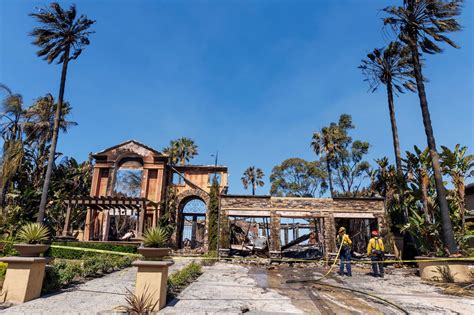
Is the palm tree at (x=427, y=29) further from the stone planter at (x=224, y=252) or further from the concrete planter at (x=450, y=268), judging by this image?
the stone planter at (x=224, y=252)

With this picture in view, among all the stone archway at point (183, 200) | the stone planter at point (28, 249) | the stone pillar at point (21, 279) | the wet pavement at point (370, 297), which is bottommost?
the wet pavement at point (370, 297)

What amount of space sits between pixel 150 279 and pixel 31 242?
3.25m

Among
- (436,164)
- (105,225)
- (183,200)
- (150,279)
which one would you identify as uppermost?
(436,164)

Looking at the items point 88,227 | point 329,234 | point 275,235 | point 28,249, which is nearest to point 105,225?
point 88,227

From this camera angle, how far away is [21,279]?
21.4 feet

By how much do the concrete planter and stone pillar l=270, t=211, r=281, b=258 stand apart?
7998 mm

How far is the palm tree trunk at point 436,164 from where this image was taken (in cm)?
1190

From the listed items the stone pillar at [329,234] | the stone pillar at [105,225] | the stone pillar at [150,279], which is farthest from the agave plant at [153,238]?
the stone pillar at [105,225]

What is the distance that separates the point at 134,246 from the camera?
18.3 meters

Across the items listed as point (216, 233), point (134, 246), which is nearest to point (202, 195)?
point (216, 233)

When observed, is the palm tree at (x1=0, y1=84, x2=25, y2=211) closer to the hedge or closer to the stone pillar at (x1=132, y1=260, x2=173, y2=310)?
the hedge

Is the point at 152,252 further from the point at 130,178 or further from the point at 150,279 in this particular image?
the point at 130,178

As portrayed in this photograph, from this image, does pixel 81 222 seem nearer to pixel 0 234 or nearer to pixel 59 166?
pixel 59 166

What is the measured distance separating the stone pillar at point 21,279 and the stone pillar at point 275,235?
44.3 feet
